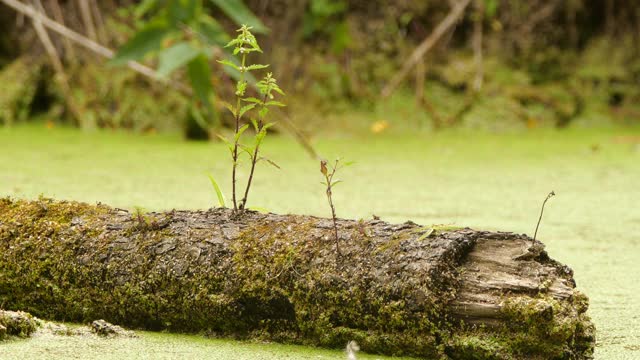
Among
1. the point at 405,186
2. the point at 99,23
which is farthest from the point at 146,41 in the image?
the point at 99,23

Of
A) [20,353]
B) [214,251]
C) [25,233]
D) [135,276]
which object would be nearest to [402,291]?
[214,251]

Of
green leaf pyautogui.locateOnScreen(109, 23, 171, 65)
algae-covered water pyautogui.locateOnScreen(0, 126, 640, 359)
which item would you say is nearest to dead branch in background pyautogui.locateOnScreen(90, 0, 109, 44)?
algae-covered water pyautogui.locateOnScreen(0, 126, 640, 359)

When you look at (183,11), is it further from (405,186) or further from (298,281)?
(298,281)

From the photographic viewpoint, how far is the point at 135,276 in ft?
5.90

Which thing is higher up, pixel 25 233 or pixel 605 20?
pixel 605 20

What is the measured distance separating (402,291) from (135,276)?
0.46 m

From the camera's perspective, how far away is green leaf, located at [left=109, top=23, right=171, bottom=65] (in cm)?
370

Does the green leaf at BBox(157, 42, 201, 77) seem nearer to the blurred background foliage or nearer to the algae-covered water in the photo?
the algae-covered water

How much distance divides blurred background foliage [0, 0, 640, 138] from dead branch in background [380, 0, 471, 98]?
55mm

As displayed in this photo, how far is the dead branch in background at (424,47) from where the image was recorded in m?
5.29

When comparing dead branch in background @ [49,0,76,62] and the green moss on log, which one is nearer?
the green moss on log

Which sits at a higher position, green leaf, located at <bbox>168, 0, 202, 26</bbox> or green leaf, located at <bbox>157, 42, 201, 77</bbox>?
green leaf, located at <bbox>168, 0, 202, 26</bbox>

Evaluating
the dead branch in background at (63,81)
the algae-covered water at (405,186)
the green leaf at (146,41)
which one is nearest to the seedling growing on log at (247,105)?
the algae-covered water at (405,186)

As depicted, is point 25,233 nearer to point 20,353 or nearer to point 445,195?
point 20,353
